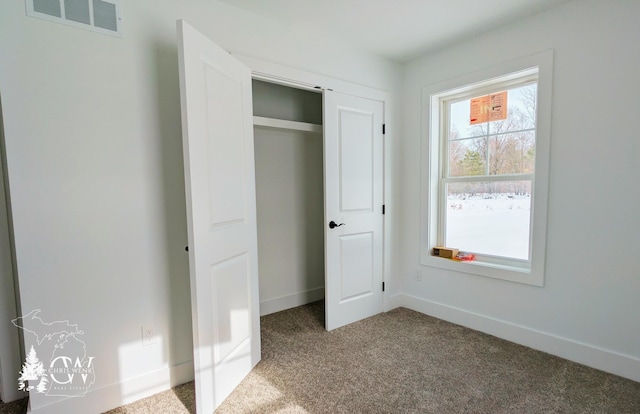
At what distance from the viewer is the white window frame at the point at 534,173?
2.38 metres

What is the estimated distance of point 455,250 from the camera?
3059mm

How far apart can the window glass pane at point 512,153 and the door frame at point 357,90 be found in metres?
0.96

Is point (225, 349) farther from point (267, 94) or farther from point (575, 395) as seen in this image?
point (267, 94)

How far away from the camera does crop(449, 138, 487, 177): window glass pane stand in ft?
9.41

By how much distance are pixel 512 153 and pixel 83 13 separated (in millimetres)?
3191

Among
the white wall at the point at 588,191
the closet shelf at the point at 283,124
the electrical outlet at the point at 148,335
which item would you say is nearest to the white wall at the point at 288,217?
the closet shelf at the point at 283,124

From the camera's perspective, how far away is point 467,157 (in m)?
2.98

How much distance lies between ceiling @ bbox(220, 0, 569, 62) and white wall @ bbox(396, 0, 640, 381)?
21 cm

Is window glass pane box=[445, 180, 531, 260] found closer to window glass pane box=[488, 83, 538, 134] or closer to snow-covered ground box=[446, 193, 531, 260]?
snow-covered ground box=[446, 193, 531, 260]

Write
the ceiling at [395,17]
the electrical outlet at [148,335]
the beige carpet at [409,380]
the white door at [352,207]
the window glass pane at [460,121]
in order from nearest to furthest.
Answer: the beige carpet at [409,380]
the electrical outlet at [148,335]
the ceiling at [395,17]
the white door at [352,207]
the window glass pane at [460,121]

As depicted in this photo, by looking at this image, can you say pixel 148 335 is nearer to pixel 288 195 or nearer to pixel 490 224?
pixel 288 195

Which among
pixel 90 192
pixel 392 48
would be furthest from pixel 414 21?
pixel 90 192

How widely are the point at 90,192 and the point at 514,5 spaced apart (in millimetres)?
3107

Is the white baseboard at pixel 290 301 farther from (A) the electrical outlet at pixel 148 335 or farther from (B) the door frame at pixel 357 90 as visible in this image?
(A) the electrical outlet at pixel 148 335
